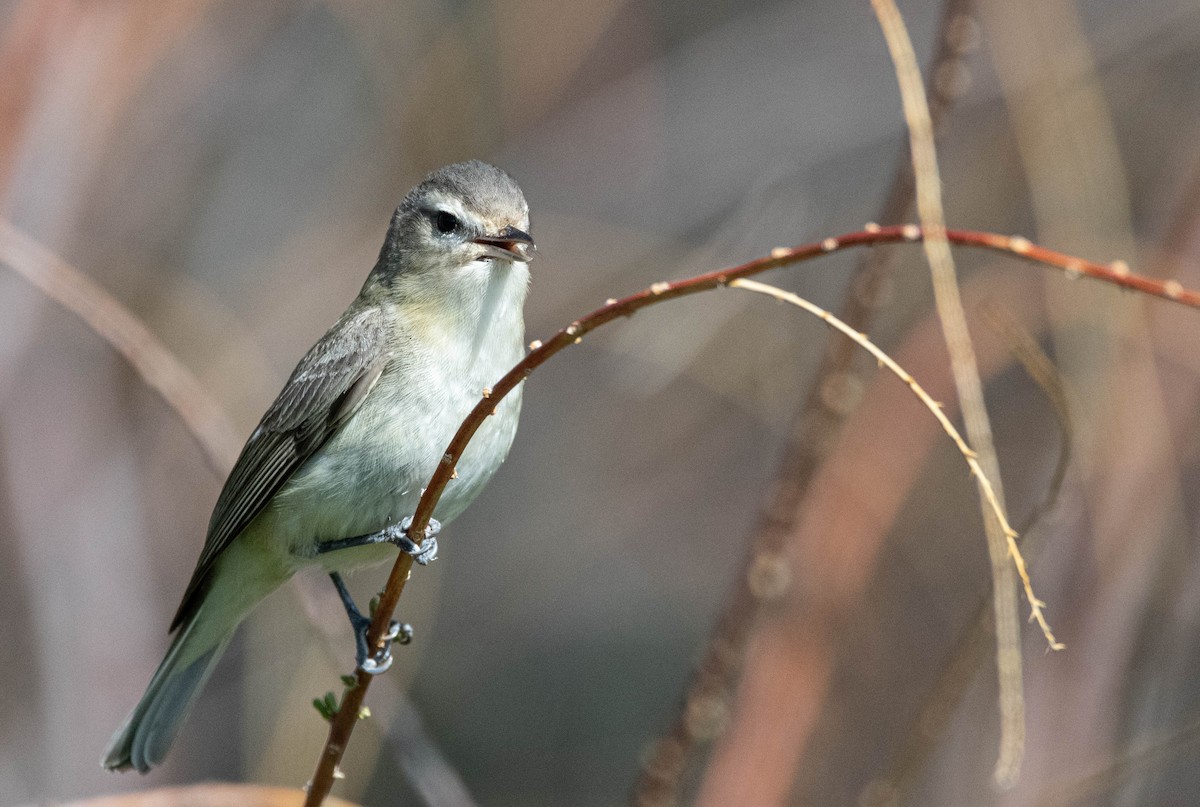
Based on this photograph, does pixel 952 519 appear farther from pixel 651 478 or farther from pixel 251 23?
pixel 251 23

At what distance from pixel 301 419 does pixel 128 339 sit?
54 cm

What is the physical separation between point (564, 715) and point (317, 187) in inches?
115

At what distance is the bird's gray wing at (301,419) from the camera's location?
3293 millimetres

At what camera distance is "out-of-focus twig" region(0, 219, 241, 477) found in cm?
290

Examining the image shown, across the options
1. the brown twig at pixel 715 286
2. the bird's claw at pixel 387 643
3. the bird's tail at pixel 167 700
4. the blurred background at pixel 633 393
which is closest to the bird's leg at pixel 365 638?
the bird's claw at pixel 387 643

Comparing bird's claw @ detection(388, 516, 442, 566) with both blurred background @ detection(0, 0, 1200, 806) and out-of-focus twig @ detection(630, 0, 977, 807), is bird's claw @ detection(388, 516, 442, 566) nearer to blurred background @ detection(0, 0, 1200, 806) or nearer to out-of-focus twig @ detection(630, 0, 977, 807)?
blurred background @ detection(0, 0, 1200, 806)

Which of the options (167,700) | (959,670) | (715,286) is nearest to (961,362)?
(715,286)

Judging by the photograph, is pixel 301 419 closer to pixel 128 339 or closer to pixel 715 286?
pixel 128 339

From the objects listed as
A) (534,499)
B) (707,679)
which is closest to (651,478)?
(534,499)

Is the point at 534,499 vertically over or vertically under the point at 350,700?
over

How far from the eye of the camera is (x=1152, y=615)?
4.02 m

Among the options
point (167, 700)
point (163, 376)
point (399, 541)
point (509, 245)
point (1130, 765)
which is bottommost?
point (167, 700)

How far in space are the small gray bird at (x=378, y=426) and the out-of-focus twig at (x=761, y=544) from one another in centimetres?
72

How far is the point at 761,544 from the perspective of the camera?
10.6ft
